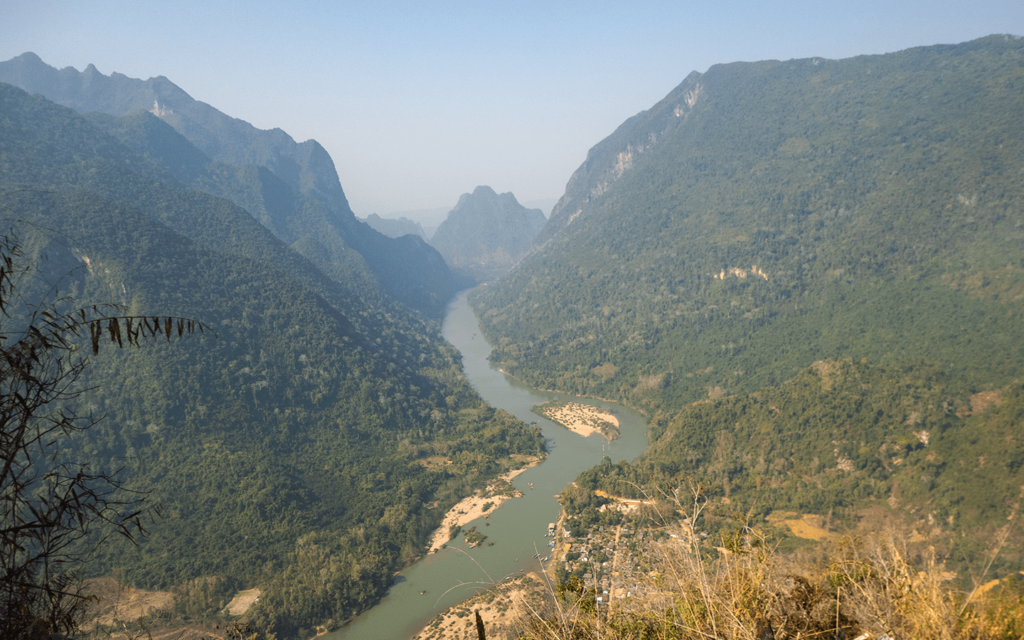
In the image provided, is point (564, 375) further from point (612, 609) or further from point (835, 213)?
point (612, 609)

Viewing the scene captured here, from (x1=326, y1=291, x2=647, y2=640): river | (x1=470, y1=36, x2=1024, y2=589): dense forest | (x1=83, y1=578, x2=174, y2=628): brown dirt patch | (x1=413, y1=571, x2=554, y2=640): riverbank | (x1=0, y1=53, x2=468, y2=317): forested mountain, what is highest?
(x1=0, y1=53, x2=468, y2=317): forested mountain

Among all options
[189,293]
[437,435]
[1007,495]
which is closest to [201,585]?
[437,435]

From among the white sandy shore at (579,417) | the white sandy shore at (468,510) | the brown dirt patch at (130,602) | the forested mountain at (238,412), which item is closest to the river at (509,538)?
the white sandy shore at (468,510)

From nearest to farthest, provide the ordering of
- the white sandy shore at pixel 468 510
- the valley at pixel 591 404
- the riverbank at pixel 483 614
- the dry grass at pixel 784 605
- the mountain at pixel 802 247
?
the dry grass at pixel 784 605
the valley at pixel 591 404
the riverbank at pixel 483 614
the white sandy shore at pixel 468 510
the mountain at pixel 802 247

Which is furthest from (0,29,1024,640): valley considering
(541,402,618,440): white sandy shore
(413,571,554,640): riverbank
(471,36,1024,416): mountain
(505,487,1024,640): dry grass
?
(541,402,618,440): white sandy shore

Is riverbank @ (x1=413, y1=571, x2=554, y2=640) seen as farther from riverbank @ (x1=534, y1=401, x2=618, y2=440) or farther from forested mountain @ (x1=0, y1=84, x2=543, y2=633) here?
riverbank @ (x1=534, y1=401, x2=618, y2=440)

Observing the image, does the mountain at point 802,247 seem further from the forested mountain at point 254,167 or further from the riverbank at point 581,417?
the forested mountain at point 254,167
